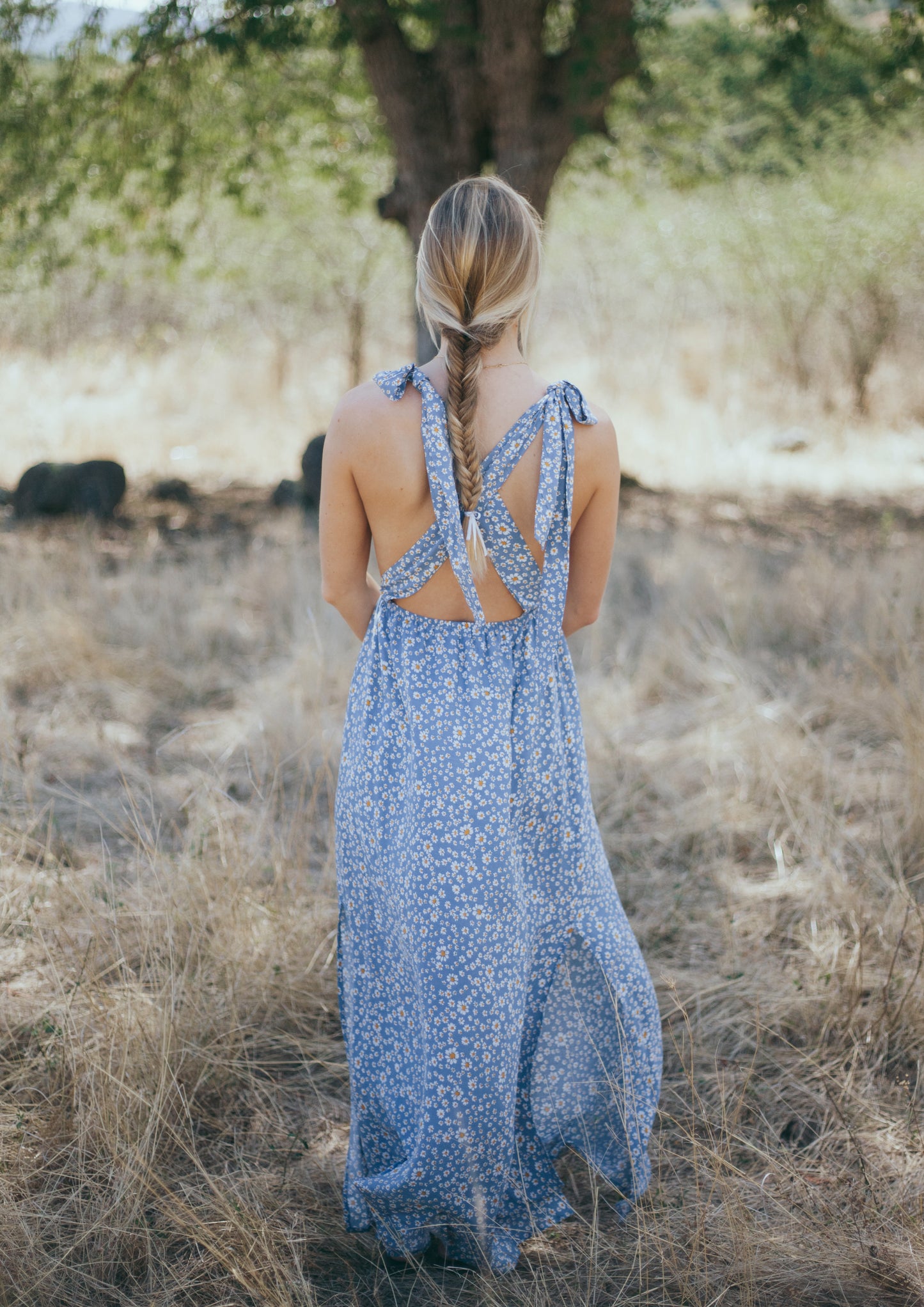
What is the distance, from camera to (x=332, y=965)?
2539mm

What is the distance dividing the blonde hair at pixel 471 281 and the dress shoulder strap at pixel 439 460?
2cm

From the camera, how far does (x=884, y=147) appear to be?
11.8m

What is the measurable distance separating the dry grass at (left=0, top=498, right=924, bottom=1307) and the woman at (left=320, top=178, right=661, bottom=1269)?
0.19 m

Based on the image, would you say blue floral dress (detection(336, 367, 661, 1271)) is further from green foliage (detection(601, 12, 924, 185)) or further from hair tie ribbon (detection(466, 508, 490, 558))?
green foliage (detection(601, 12, 924, 185))

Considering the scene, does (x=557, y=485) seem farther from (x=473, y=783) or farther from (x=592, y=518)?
(x=473, y=783)

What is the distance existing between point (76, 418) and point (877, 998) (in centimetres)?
952

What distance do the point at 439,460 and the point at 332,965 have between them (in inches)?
60.4

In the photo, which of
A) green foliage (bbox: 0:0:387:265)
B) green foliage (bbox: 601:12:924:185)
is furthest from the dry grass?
green foliage (bbox: 601:12:924:185)

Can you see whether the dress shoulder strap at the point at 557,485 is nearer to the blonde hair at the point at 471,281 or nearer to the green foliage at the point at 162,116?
the blonde hair at the point at 471,281

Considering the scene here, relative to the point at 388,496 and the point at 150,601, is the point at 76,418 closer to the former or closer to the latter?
the point at 150,601

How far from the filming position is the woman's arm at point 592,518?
166 centimetres

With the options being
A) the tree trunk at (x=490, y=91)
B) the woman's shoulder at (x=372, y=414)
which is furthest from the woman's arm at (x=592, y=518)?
the tree trunk at (x=490, y=91)

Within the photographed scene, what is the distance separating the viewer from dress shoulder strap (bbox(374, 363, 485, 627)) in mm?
1561

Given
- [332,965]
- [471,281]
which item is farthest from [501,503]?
[332,965]
